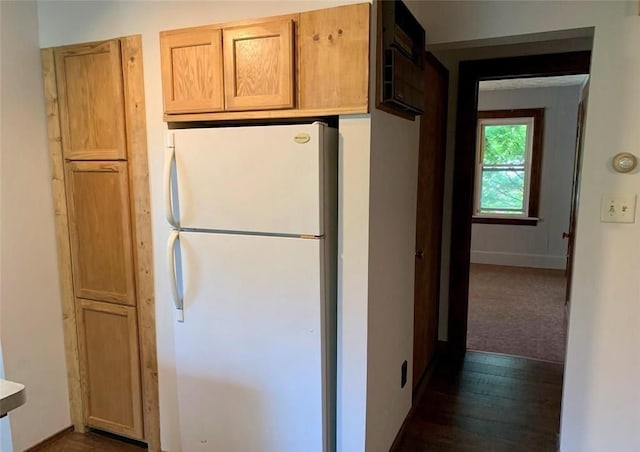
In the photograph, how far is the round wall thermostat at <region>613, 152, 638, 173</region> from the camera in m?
1.93

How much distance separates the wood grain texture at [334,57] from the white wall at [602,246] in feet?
3.03

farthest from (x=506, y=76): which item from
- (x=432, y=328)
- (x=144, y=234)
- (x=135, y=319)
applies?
(x=135, y=319)

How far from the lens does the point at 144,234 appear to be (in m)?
2.22

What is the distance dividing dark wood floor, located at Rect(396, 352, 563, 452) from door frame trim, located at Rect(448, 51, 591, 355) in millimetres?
365

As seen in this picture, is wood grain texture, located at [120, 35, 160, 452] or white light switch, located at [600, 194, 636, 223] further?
wood grain texture, located at [120, 35, 160, 452]

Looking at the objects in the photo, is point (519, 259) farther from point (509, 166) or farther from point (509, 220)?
point (509, 166)

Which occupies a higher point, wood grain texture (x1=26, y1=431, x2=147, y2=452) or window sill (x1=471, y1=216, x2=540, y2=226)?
window sill (x1=471, y1=216, x2=540, y2=226)

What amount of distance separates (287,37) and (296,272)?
37.2 inches

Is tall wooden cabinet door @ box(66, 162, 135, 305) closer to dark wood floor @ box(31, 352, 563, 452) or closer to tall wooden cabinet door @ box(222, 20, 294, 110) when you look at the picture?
tall wooden cabinet door @ box(222, 20, 294, 110)

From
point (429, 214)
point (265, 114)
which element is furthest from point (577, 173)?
point (265, 114)

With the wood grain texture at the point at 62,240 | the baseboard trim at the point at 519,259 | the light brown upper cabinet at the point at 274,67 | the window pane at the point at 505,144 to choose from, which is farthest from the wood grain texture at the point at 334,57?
the baseboard trim at the point at 519,259

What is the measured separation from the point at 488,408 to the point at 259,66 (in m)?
2.47

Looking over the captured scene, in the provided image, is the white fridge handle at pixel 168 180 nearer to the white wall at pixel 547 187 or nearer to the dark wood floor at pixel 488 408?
the dark wood floor at pixel 488 408

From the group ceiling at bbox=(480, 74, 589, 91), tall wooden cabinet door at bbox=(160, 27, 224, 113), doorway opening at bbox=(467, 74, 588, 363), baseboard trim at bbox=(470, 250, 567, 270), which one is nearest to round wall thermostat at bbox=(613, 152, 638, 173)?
tall wooden cabinet door at bbox=(160, 27, 224, 113)
